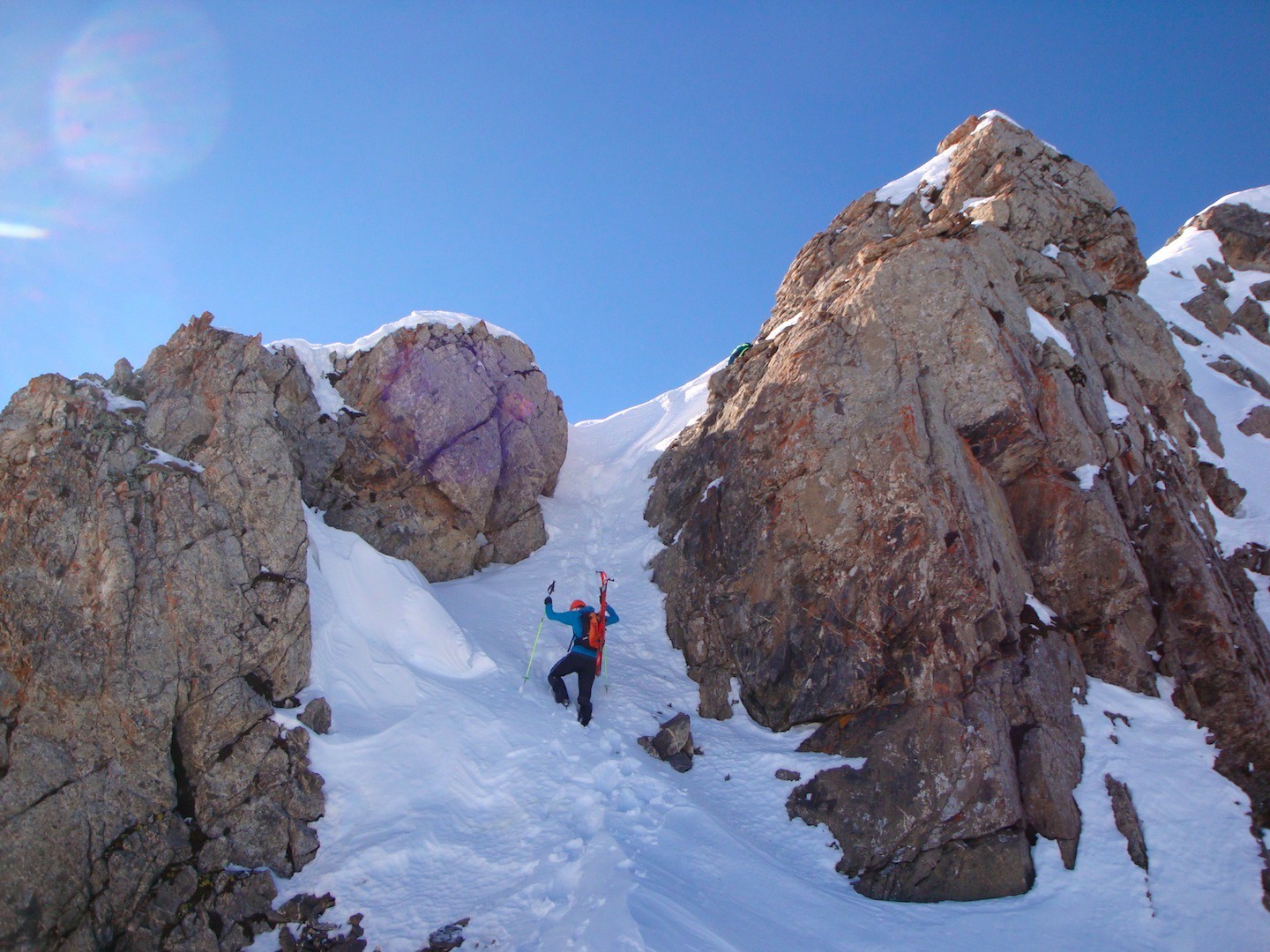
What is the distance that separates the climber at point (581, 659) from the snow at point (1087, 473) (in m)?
12.6

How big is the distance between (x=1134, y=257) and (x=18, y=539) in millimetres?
33373

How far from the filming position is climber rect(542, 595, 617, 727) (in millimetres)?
13422

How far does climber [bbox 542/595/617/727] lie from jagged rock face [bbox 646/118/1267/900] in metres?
3.40

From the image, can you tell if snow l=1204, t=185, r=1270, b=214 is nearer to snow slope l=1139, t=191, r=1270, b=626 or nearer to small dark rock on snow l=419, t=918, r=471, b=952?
snow slope l=1139, t=191, r=1270, b=626

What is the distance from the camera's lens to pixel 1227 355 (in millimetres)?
31391

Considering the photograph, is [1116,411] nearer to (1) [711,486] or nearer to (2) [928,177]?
(1) [711,486]

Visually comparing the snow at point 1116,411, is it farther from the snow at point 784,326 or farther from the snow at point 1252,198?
the snow at point 1252,198

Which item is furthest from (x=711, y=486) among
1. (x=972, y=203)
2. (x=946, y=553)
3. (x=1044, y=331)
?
(x=972, y=203)

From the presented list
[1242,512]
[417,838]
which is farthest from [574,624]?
[1242,512]

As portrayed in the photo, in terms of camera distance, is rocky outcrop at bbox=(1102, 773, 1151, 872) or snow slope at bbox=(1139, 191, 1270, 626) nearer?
rocky outcrop at bbox=(1102, 773, 1151, 872)

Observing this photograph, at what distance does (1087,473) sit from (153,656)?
2051 centimetres

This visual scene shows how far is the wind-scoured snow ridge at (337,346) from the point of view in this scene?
2069 centimetres

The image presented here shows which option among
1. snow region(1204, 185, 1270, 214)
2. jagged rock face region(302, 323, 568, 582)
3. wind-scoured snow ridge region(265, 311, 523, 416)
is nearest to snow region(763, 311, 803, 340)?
jagged rock face region(302, 323, 568, 582)

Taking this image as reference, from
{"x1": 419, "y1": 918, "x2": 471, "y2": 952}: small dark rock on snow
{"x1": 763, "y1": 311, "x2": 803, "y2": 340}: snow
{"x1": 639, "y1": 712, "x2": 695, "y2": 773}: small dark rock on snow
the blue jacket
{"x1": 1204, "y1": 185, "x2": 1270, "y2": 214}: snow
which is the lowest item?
{"x1": 419, "y1": 918, "x2": 471, "y2": 952}: small dark rock on snow
